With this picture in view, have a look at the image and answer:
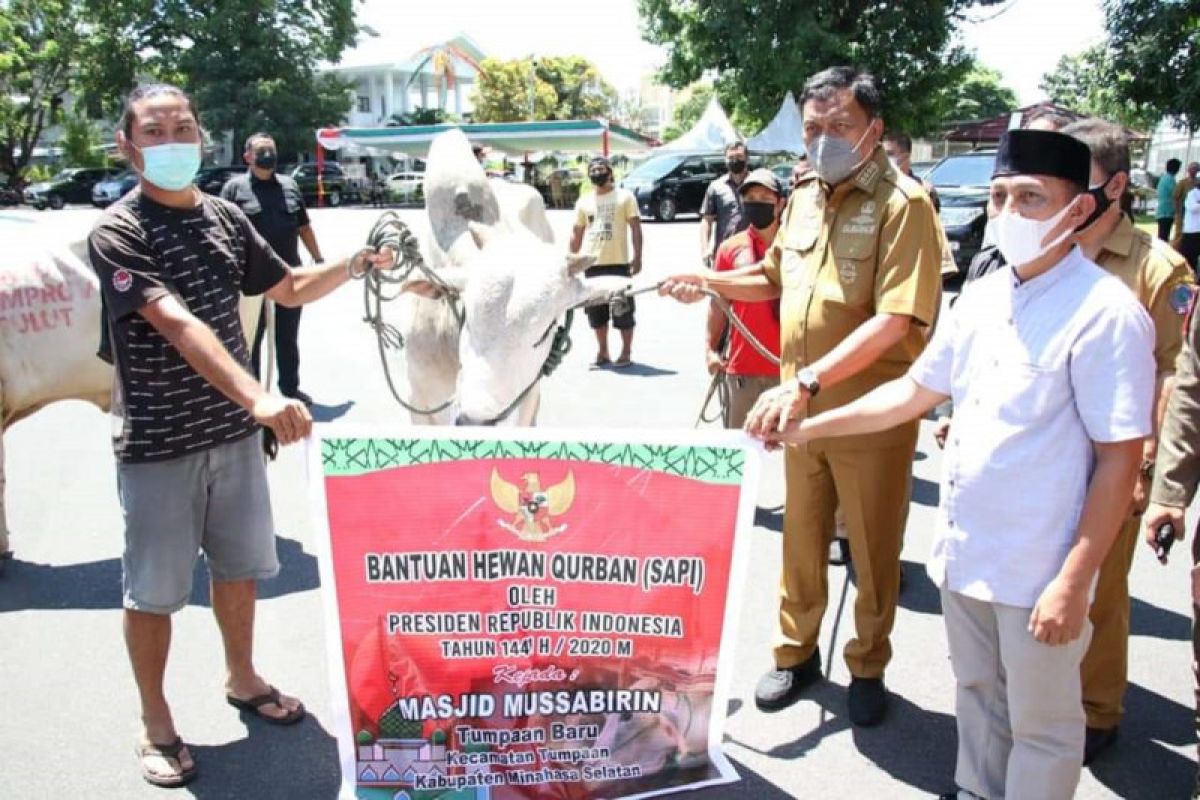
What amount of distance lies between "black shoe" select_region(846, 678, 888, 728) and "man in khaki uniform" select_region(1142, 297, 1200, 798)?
1010 mm

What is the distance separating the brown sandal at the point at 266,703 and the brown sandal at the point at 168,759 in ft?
1.04

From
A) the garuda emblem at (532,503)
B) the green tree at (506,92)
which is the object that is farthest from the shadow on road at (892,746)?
the green tree at (506,92)

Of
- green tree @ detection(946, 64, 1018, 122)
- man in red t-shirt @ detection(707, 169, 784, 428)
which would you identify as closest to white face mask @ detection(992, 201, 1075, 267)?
man in red t-shirt @ detection(707, 169, 784, 428)

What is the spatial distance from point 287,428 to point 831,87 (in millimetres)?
2106

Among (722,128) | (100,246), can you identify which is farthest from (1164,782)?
(722,128)

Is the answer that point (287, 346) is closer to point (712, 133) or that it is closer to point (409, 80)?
point (712, 133)

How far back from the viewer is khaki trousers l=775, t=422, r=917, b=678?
11.5 feet

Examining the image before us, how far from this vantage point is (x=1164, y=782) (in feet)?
10.7

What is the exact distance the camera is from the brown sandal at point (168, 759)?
127 inches

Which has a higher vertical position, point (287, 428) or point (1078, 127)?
point (1078, 127)

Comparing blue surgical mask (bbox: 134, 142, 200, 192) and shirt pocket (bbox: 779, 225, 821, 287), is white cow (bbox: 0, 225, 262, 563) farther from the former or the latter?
shirt pocket (bbox: 779, 225, 821, 287)

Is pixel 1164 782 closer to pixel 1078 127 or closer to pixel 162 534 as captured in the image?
pixel 1078 127

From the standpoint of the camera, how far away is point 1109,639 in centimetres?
330

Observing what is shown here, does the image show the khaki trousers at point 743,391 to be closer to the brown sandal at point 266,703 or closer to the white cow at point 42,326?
the brown sandal at point 266,703
